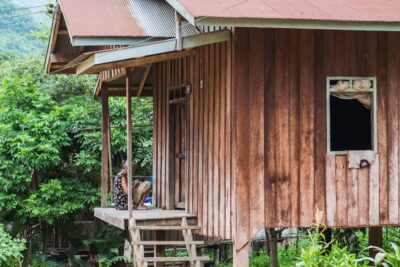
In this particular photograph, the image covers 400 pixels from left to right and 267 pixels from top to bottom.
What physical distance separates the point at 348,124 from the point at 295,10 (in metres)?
3.54

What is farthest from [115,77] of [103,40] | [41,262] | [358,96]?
[358,96]

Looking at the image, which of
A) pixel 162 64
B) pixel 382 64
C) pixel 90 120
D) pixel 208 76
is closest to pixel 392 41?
pixel 382 64

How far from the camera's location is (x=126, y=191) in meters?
13.3

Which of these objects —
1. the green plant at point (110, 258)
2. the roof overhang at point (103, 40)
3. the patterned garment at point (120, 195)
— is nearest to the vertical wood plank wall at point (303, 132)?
the roof overhang at point (103, 40)

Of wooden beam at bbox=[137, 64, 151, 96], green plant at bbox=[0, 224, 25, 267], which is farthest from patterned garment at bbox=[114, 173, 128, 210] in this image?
wooden beam at bbox=[137, 64, 151, 96]

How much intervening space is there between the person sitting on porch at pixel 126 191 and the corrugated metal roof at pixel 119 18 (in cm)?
280

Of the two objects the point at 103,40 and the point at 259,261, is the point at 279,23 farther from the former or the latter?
the point at 259,261

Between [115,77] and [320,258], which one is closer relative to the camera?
[320,258]

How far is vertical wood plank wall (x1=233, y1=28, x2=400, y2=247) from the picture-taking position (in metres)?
10.3

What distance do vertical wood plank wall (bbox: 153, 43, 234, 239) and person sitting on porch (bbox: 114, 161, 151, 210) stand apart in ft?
4.03

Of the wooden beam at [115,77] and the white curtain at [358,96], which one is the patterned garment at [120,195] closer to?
the wooden beam at [115,77]

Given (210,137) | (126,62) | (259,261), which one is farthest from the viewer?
(259,261)

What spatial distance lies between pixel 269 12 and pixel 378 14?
1.58 m

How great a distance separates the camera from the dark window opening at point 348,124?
12.6 m
